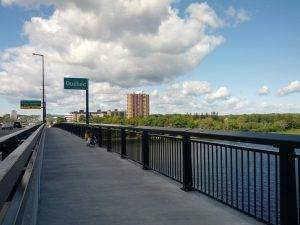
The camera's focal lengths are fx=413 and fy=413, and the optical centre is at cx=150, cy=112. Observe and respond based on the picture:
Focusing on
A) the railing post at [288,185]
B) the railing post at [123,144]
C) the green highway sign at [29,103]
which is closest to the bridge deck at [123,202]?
the railing post at [288,185]

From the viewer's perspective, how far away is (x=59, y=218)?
5734 mm

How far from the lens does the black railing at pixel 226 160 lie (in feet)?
15.0

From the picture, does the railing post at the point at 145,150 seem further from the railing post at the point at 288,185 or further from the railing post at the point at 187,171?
the railing post at the point at 288,185

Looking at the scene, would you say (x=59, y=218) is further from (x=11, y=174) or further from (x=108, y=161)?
(x=108, y=161)

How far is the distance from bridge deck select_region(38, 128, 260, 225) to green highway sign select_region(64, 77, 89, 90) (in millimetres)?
20536

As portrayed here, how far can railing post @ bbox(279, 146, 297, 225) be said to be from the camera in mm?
4543

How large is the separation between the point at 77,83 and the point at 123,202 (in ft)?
80.5

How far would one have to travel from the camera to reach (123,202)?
669cm

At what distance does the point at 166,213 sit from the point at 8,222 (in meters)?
4.18

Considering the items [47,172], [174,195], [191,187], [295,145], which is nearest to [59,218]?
[174,195]

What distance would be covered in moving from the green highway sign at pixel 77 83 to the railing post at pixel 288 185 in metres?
26.4

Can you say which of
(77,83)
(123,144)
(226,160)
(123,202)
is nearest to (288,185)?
(226,160)

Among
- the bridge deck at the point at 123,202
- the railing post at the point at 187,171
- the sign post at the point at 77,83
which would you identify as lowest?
the bridge deck at the point at 123,202

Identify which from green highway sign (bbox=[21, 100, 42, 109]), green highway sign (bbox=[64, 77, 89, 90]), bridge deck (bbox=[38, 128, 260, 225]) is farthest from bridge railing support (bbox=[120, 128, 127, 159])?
green highway sign (bbox=[21, 100, 42, 109])
